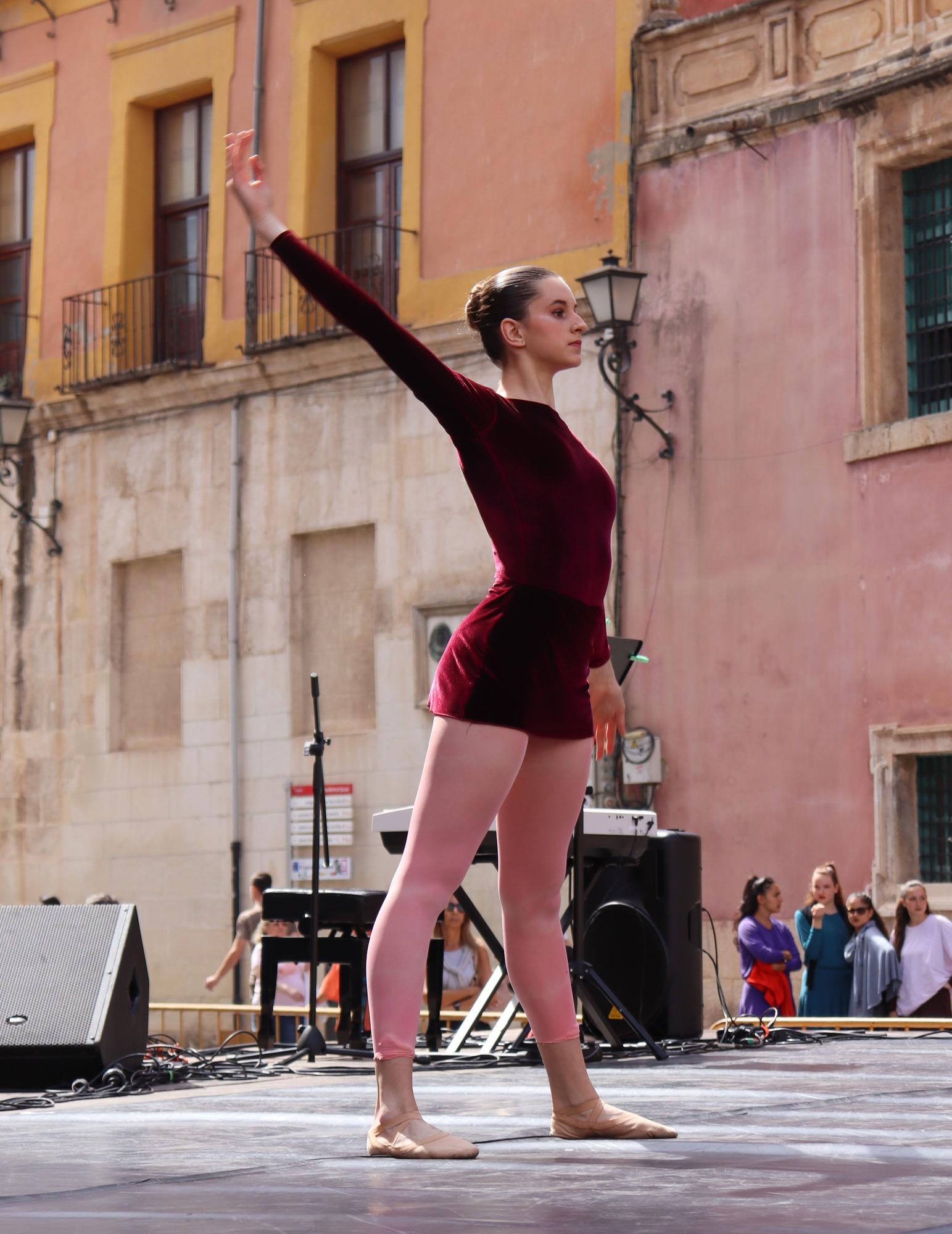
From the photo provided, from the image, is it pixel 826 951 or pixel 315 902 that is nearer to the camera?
pixel 315 902

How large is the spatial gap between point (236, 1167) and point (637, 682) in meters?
13.1

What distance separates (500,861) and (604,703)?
0.44 metres

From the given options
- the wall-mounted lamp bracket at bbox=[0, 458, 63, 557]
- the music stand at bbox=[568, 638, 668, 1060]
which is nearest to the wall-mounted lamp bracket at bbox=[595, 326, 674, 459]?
the wall-mounted lamp bracket at bbox=[0, 458, 63, 557]

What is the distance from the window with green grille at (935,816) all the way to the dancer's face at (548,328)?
36.7ft

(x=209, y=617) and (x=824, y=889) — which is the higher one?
(x=209, y=617)

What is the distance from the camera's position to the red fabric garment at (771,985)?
40.8 ft

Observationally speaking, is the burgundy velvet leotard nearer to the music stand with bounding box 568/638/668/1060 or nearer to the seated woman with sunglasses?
the music stand with bounding box 568/638/668/1060

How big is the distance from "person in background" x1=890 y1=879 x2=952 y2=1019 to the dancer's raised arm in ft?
28.4

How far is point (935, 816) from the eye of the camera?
15328mm

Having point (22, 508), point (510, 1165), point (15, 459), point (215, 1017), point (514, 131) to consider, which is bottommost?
point (215, 1017)

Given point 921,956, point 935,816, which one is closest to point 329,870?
point 935,816

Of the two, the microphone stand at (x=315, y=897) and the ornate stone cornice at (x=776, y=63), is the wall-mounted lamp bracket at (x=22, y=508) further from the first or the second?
the microphone stand at (x=315, y=897)

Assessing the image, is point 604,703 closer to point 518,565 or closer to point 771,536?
point 518,565

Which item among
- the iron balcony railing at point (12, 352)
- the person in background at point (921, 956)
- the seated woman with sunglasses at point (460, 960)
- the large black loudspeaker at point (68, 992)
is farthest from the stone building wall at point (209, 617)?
the large black loudspeaker at point (68, 992)
